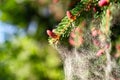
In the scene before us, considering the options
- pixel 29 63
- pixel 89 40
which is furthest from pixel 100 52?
pixel 29 63

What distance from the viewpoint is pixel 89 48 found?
1.49 metres

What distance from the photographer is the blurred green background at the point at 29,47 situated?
14.4 feet

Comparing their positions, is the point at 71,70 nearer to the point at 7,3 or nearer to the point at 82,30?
the point at 82,30

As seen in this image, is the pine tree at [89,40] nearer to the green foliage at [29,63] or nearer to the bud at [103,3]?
the bud at [103,3]

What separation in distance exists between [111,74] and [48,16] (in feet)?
9.80

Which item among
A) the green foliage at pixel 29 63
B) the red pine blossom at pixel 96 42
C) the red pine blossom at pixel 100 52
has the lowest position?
the red pine blossom at pixel 100 52

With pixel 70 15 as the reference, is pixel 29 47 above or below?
above

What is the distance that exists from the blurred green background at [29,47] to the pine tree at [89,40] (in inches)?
107

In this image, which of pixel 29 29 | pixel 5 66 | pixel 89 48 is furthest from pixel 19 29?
pixel 89 48

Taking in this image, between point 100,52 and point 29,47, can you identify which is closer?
point 100,52

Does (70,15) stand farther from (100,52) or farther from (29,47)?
(29,47)

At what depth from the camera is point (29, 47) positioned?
4.51m

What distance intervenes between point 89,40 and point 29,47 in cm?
306

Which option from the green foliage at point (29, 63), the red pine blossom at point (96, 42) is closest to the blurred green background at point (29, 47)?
the green foliage at point (29, 63)
